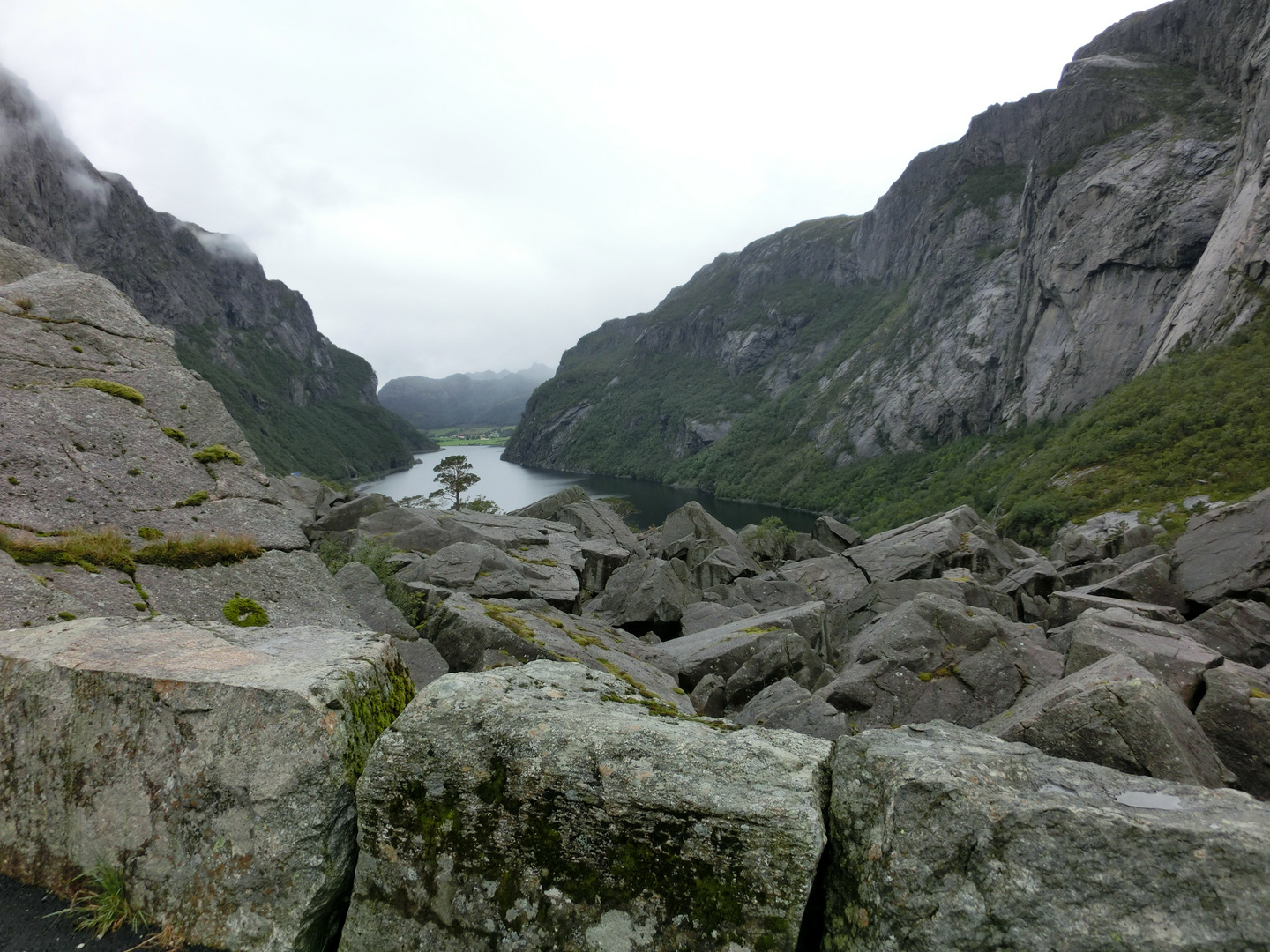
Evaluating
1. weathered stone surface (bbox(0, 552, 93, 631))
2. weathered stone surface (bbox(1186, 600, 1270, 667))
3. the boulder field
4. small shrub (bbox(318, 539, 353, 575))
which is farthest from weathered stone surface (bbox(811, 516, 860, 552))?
weathered stone surface (bbox(0, 552, 93, 631))

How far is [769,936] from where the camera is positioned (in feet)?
11.6

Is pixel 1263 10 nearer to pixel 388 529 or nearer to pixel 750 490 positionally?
pixel 750 490

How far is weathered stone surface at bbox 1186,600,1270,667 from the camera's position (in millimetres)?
12594

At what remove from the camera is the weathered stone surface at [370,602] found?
36.5 feet

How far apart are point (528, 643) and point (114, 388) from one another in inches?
318

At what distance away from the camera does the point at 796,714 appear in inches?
399

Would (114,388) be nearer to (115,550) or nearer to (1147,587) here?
(115,550)

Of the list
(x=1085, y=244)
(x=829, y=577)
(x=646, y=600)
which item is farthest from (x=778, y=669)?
(x=1085, y=244)

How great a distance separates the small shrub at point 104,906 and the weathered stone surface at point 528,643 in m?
6.35

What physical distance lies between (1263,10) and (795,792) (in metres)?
134

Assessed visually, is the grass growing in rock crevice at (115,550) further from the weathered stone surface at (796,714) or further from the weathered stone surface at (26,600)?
the weathered stone surface at (796,714)

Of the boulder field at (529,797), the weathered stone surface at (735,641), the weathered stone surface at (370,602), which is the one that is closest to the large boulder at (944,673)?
the weathered stone surface at (735,641)

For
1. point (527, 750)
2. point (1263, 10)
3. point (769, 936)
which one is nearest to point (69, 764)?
point (527, 750)

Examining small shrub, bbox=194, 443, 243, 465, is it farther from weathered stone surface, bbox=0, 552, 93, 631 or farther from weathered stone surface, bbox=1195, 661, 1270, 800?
weathered stone surface, bbox=1195, 661, 1270, 800
